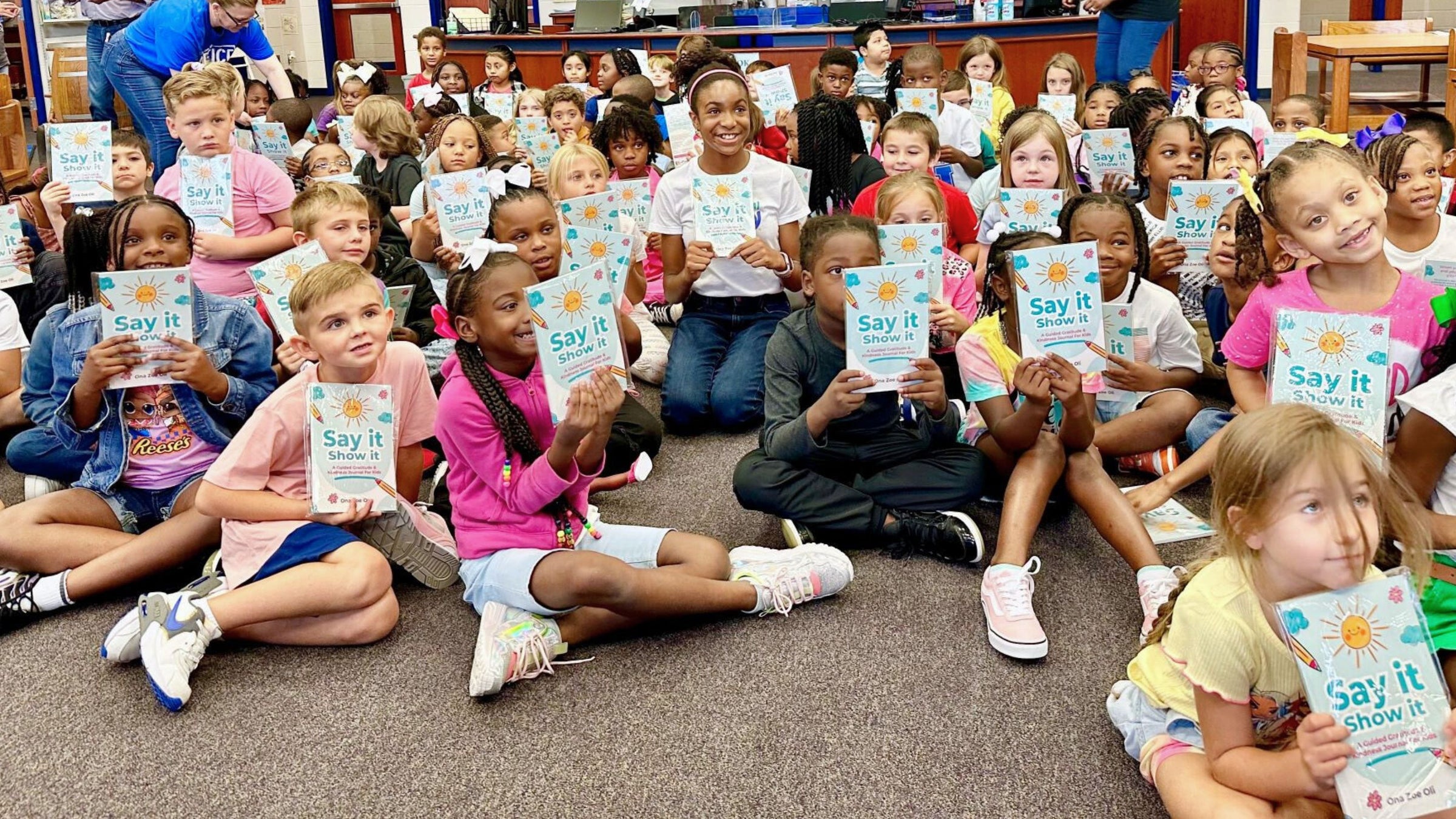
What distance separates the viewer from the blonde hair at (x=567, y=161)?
4102 millimetres

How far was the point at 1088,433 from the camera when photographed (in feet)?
8.63

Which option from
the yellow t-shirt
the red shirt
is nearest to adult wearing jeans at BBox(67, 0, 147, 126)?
the red shirt

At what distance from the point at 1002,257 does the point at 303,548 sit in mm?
1632

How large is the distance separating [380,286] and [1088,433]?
66.3 inches

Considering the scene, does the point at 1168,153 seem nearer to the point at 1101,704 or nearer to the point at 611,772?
the point at 1101,704

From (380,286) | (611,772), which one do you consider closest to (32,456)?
(380,286)

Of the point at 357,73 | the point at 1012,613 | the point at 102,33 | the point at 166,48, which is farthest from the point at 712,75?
the point at 357,73

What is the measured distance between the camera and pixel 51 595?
8.64ft

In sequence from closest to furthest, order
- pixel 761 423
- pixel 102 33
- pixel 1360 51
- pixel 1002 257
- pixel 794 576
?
pixel 794 576 < pixel 1002 257 < pixel 761 423 < pixel 102 33 < pixel 1360 51

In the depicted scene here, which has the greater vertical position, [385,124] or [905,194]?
[385,124]

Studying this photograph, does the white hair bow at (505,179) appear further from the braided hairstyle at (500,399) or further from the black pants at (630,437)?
the braided hairstyle at (500,399)

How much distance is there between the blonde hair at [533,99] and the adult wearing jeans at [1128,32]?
280 cm

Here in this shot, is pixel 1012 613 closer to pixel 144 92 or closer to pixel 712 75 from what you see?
pixel 712 75

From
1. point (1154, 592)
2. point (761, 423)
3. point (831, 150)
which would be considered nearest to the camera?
point (1154, 592)
